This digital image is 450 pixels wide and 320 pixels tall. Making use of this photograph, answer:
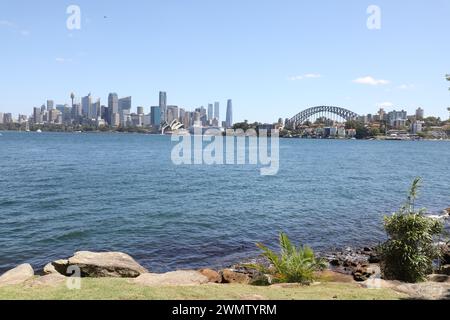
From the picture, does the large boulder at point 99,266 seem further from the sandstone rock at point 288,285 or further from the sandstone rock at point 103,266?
the sandstone rock at point 288,285

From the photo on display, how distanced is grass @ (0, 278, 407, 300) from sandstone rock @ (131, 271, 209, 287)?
1.02 m

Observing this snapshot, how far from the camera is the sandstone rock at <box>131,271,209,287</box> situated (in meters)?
11.8

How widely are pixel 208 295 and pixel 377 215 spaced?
24.3 metres

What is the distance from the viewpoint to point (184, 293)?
9.59 meters

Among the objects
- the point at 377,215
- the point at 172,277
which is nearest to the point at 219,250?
the point at 172,277

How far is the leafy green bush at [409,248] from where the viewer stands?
12.3 meters

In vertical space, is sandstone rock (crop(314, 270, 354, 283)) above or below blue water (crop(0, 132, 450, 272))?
above

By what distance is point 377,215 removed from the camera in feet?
101

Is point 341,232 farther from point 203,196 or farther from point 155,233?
point 203,196

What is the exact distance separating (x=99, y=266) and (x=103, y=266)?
0.13 metres

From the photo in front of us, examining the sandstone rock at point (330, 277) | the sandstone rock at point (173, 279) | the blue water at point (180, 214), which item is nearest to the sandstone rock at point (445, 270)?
the sandstone rock at point (330, 277)

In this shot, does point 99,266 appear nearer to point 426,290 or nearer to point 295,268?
point 295,268

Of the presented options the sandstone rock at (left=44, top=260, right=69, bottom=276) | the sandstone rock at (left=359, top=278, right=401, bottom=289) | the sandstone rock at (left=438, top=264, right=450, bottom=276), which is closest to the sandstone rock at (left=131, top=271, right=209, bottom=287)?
the sandstone rock at (left=44, top=260, right=69, bottom=276)

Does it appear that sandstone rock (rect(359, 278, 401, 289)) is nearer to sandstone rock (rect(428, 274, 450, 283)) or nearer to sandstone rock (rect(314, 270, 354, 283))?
sandstone rock (rect(428, 274, 450, 283))
